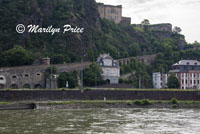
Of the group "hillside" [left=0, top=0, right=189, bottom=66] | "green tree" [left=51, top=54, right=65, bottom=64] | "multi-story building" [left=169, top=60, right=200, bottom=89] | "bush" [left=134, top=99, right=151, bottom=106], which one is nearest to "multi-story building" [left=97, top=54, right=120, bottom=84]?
"hillside" [left=0, top=0, right=189, bottom=66]

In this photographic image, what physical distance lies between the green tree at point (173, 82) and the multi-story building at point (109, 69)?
466 inches

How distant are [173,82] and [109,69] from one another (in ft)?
48.9

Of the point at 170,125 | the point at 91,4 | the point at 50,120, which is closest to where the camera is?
the point at 170,125

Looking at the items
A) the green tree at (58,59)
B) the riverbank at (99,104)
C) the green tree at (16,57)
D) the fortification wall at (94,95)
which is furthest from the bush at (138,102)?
the green tree at (58,59)

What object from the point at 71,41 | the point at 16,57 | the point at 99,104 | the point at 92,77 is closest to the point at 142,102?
the point at 99,104

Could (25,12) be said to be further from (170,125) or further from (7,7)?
(170,125)

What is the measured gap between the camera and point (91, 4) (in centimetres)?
11656

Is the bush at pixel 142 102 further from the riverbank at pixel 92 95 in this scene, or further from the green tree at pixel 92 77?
the green tree at pixel 92 77

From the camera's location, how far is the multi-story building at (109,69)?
91.2 m

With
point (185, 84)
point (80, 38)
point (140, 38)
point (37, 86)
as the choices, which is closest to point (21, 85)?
point (37, 86)

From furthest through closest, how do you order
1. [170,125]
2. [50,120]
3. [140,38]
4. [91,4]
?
1. [140,38]
2. [91,4]
3. [50,120]
4. [170,125]

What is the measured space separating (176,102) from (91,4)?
62.2 metres

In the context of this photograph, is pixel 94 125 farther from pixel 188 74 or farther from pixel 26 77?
pixel 188 74

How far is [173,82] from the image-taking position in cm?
9031
